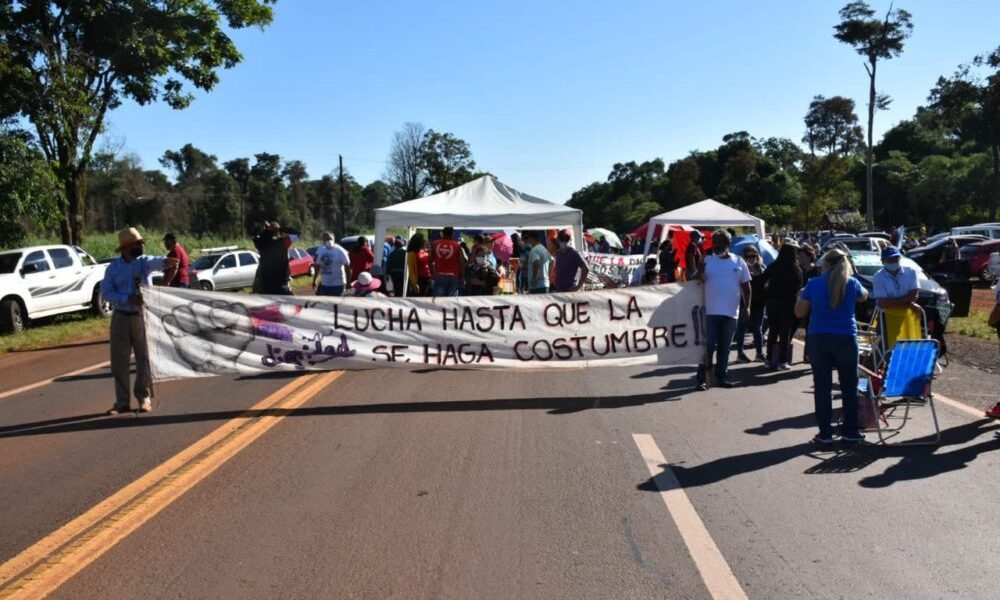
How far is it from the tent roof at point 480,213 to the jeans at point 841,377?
849cm

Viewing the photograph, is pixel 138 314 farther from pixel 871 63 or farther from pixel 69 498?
pixel 871 63

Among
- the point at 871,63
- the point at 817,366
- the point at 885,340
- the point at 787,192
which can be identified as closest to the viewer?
the point at 817,366

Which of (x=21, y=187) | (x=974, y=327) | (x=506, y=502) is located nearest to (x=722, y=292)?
(x=506, y=502)

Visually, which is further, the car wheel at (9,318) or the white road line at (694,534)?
the car wheel at (9,318)

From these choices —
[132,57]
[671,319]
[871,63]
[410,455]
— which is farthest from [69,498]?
[871,63]

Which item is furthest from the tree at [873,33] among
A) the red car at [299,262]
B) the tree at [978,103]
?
the red car at [299,262]

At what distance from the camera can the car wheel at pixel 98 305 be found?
64.2ft

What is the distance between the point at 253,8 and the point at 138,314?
21352 millimetres

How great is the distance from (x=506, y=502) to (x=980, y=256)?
27.8 meters

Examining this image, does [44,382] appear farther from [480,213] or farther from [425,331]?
[480,213]

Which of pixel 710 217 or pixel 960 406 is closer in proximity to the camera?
pixel 960 406

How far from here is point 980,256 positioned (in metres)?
27.6

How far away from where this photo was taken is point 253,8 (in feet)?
87.4

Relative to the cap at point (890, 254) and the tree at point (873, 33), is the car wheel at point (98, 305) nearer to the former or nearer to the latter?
the cap at point (890, 254)
